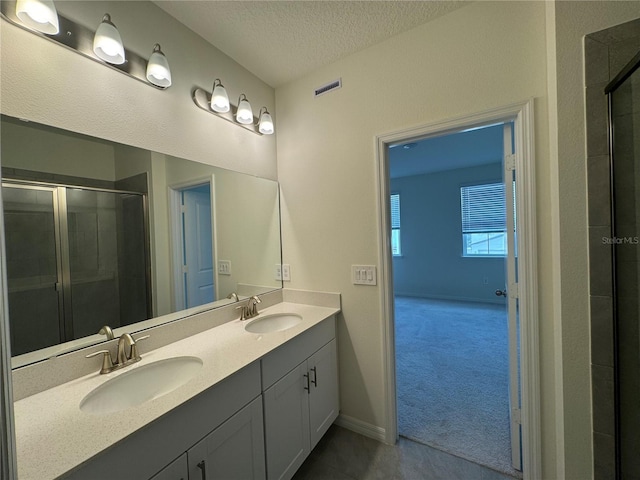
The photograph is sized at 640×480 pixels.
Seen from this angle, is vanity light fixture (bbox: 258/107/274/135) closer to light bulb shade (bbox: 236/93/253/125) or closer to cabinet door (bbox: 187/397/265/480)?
light bulb shade (bbox: 236/93/253/125)

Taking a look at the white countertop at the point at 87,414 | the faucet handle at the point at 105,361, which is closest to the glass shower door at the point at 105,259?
the faucet handle at the point at 105,361

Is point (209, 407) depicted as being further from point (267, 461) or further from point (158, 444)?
point (267, 461)

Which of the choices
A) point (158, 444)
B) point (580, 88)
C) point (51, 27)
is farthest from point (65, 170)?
point (580, 88)

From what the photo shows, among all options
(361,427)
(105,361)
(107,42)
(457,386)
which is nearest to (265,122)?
(107,42)

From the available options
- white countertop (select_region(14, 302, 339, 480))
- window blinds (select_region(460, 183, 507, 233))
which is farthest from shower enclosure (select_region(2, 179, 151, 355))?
window blinds (select_region(460, 183, 507, 233))

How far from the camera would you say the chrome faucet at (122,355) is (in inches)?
44.6

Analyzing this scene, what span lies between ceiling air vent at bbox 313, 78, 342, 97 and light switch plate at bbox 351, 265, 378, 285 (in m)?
1.27

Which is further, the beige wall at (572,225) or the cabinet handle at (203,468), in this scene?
the beige wall at (572,225)

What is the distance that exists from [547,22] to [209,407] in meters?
2.22

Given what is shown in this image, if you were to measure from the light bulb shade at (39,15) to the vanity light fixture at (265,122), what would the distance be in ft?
3.61

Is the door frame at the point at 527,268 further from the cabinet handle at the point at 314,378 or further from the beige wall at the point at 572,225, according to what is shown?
the cabinet handle at the point at 314,378

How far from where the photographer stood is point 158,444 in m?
0.87

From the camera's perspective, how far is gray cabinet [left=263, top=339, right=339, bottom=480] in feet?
4.34

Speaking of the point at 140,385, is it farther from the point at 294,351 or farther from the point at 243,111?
the point at 243,111
